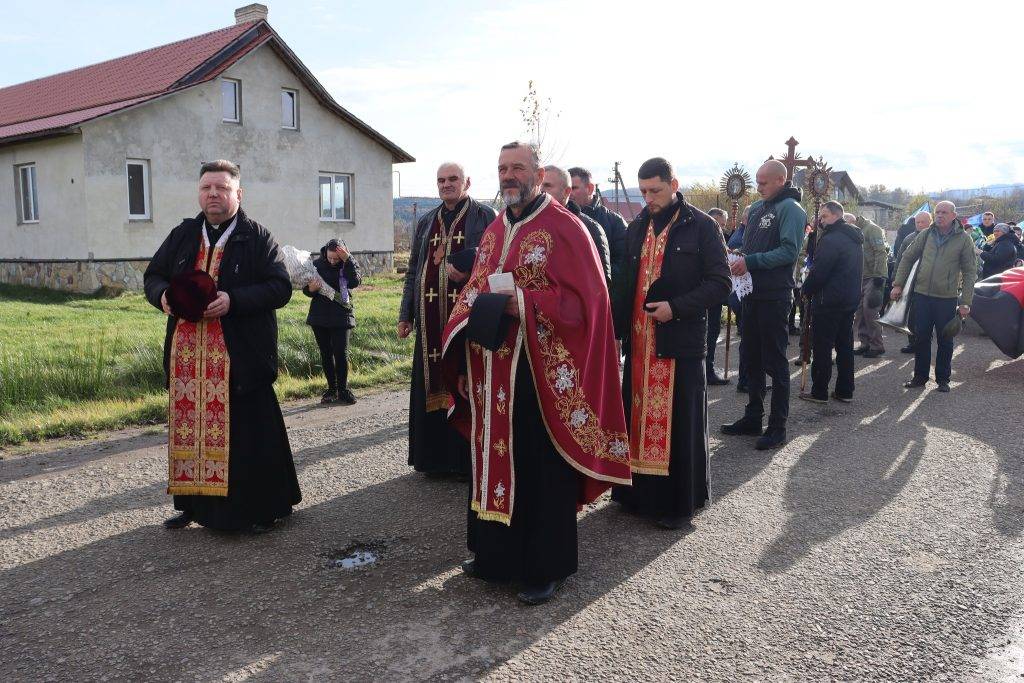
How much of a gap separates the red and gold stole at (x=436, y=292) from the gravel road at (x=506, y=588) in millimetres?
796

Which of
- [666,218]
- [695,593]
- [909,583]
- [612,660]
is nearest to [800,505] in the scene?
[909,583]

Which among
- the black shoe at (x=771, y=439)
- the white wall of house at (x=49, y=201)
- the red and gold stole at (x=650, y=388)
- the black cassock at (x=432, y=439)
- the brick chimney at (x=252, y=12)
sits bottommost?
the black shoe at (x=771, y=439)

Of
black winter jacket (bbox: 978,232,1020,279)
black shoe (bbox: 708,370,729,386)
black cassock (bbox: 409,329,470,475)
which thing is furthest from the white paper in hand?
black winter jacket (bbox: 978,232,1020,279)

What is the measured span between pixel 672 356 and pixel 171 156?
18.7 m

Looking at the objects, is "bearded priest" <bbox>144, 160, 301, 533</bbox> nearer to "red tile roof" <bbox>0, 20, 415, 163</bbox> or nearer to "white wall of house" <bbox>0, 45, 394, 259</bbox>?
"red tile roof" <bbox>0, 20, 415, 163</bbox>

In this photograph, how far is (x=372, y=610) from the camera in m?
3.66

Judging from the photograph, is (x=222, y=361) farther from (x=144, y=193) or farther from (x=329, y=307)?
(x=144, y=193)

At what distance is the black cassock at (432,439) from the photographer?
5.55 m

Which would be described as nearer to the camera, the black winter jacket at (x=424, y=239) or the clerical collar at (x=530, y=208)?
the clerical collar at (x=530, y=208)

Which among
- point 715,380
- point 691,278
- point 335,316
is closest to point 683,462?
point 691,278

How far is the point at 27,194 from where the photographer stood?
20781 millimetres

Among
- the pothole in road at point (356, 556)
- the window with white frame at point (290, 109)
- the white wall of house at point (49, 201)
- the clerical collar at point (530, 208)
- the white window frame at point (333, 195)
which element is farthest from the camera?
the white window frame at point (333, 195)

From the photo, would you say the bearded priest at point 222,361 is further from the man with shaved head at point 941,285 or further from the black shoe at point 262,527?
the man with shaved head at point 941,285

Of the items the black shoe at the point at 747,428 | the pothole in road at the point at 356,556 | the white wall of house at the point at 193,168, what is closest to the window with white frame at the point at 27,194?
the white wall of house at the point at 193,168
